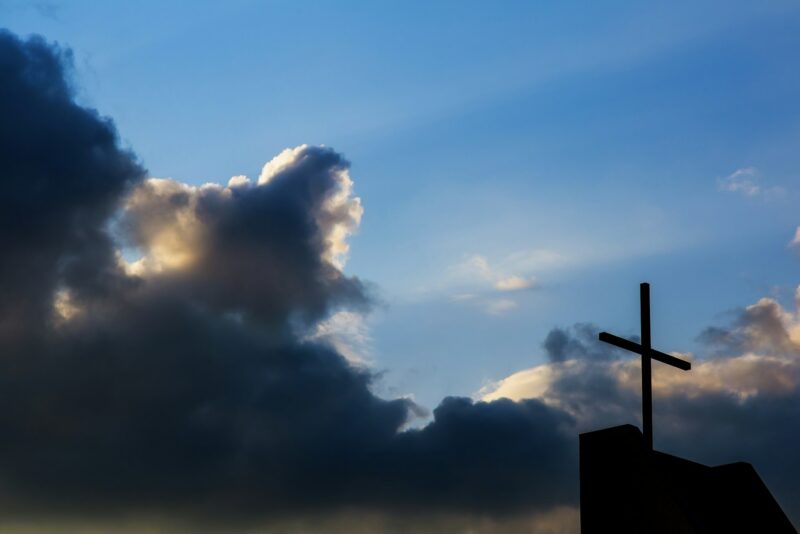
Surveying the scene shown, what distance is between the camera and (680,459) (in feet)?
77.5

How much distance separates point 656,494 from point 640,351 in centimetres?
426

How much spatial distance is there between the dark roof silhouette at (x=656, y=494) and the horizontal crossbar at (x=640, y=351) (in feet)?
7.22

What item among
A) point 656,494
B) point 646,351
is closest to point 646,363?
point 646,351

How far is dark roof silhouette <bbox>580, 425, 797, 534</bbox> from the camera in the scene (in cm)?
2134

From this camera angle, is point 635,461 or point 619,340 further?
point 619,340

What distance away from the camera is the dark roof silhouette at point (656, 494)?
70.0 ft

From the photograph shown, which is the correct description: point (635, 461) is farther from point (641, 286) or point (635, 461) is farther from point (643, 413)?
point (641, 286)

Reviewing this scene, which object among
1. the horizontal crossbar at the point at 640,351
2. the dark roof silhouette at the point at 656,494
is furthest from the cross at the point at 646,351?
the dark roof silhouette at the point at 656,494

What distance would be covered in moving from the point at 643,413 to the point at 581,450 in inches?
83.2

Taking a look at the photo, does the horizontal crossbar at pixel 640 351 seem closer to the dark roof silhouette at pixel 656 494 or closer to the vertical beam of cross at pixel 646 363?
the vertical beam of cross at pixel 646 363

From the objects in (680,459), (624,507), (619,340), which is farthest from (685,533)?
(619,340)

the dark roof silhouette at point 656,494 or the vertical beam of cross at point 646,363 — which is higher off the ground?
the vertical beam of cross at point 646,363

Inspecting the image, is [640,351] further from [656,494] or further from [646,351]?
[656,494]

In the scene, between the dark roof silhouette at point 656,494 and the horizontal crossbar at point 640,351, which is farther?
the horizontal crossbar at point 640,351
